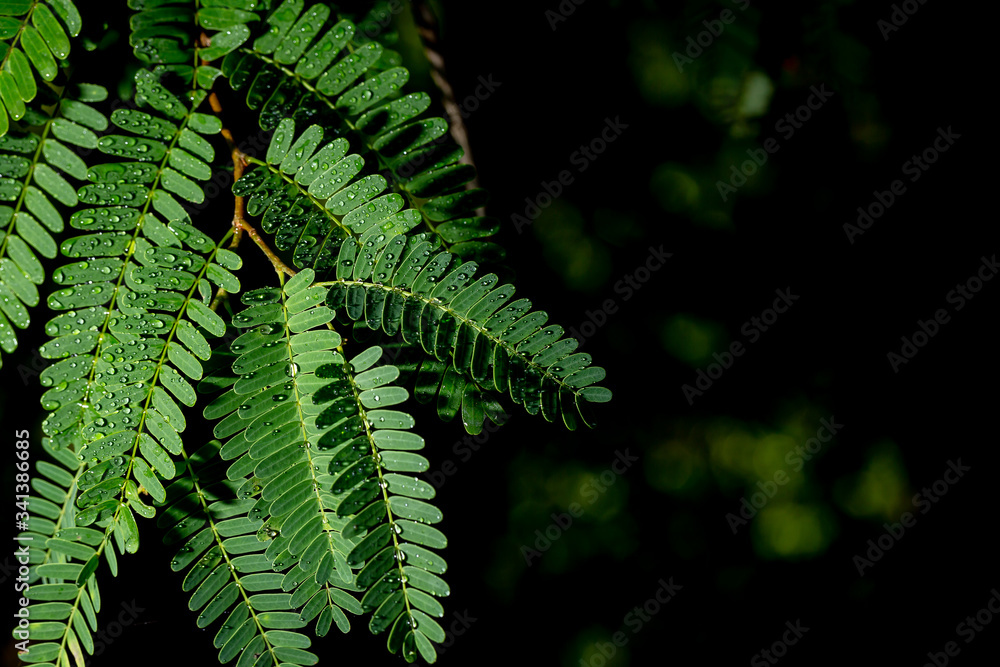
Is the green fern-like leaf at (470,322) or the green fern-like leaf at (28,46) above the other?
the green fern-like leaf at (470,322)

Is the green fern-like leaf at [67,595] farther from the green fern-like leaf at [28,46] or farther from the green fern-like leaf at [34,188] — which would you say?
the green fern-like leaf at [28,46]

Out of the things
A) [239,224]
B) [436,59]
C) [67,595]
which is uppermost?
[436,59]

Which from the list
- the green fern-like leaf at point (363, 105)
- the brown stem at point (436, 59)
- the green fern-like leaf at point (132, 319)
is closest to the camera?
the green fern-like leaf at point (132, 319)

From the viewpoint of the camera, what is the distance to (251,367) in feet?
2.62

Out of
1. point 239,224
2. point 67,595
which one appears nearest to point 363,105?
point 239,224

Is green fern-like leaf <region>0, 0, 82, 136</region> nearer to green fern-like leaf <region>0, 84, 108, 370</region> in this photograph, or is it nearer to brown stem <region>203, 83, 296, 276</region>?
green fern-like leaf <region>0, 84, 108, 370</region>

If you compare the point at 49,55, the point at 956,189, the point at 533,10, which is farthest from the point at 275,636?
the point at 956,189

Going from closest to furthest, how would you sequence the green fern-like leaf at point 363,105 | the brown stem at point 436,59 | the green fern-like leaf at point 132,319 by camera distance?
the green fern-like leaf at point 132,319 < the green fern-like leaf at point 363,105 < the brown stem at point 436,59

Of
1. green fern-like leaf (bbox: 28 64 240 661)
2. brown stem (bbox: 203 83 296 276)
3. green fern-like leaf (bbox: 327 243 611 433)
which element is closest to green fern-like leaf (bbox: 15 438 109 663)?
green fern-like leaf (bbox: 28 64 240 661)

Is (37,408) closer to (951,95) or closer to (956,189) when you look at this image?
(951,95)

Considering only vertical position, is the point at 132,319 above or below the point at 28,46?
below

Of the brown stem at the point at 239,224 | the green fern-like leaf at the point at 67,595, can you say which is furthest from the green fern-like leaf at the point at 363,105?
the green fern-like leaf at the point at 67,595

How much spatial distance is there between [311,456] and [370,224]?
0.32m

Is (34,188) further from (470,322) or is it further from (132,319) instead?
(470,322)
